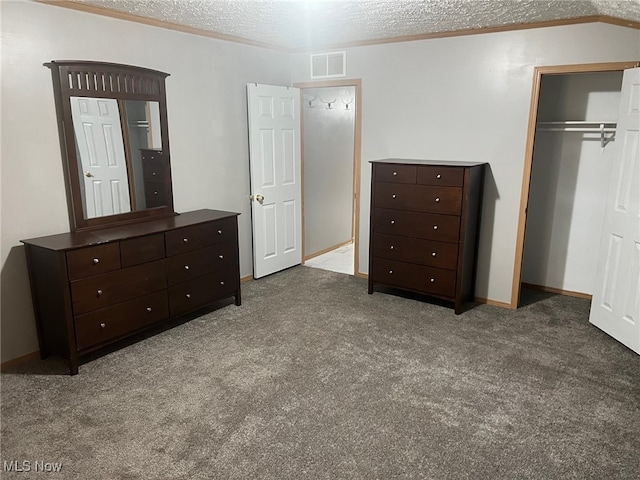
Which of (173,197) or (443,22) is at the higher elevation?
(443,22)

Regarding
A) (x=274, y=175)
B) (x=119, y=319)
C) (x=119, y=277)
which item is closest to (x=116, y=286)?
(x=119, y=277)

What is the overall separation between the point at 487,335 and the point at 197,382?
2177 mm

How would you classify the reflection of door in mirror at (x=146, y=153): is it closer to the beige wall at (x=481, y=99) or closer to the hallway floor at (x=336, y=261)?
the beige wall at (x=481, y=99)

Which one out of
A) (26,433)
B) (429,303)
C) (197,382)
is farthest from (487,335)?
(26,433)

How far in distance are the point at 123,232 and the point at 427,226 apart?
95.3 inches

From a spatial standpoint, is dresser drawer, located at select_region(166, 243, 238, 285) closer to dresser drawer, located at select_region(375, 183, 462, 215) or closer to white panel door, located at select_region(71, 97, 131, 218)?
white panel door, located at select_region(71, 97, 131, 218)

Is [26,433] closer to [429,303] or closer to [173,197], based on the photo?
[173,197]

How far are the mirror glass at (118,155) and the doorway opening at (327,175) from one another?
1875 millimetres

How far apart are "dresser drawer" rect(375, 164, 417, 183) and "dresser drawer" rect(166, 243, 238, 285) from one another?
1.44 metres

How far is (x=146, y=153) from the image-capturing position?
3658mm

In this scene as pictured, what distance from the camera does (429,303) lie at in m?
4.20

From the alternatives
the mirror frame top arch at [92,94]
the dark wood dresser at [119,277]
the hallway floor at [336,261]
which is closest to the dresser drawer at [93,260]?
the dark wood dresser at [119,277]

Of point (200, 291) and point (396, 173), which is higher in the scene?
point (396, 173)

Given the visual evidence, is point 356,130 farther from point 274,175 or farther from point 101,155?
point 101,155
